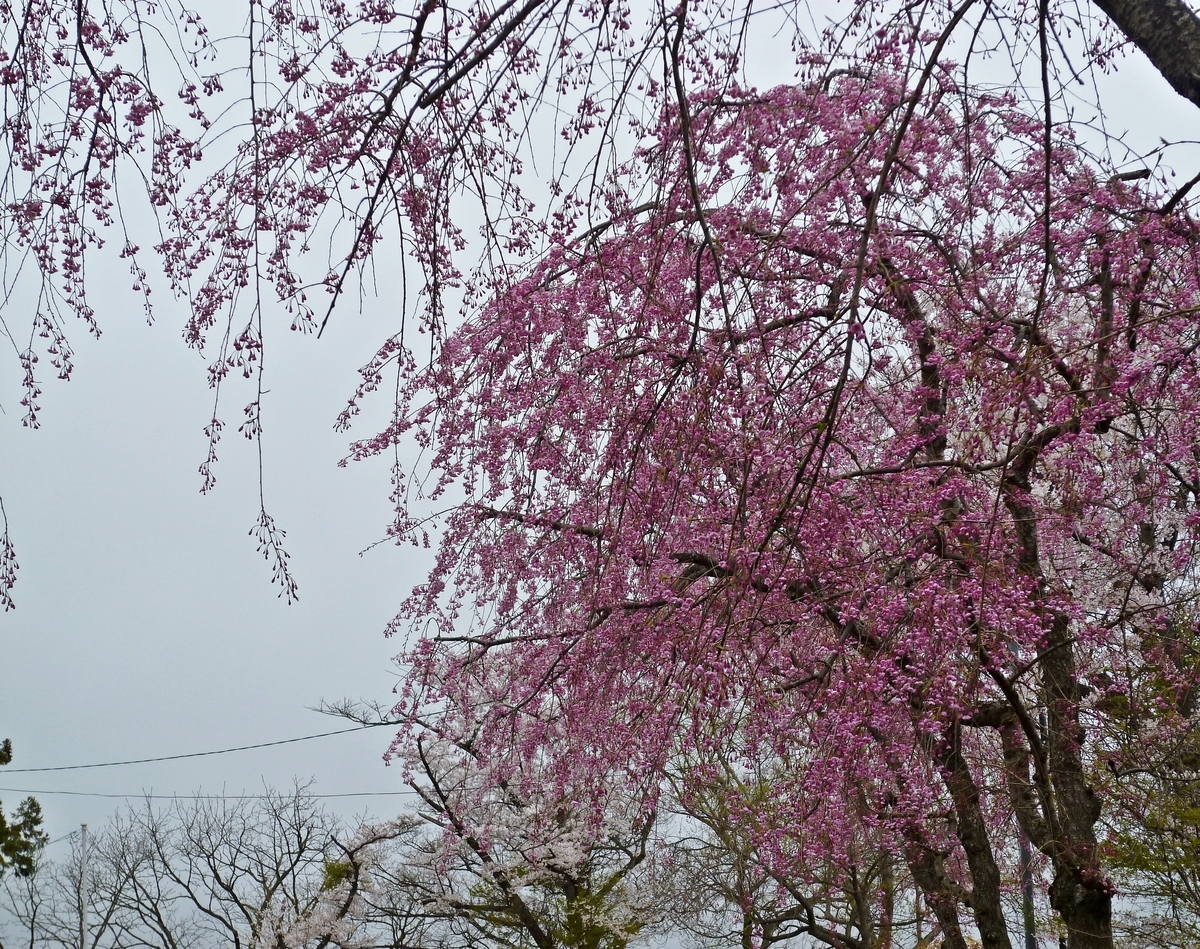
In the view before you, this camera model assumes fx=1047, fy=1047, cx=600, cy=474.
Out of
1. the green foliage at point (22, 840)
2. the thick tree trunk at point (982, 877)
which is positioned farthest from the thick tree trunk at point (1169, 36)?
the green foliage at point (22, 840)

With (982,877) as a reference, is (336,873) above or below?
above

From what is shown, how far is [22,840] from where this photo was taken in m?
21.2

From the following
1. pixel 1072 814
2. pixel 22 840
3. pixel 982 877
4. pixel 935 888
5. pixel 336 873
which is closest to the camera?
pixel 1072 814

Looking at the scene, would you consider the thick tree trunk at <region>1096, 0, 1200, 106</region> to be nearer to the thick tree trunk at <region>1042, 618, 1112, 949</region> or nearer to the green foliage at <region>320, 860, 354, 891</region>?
the thick tree trunk at <region>1042, 618, 1112, 949</region>

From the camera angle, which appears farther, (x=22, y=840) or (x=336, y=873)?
(x=22, y=840)

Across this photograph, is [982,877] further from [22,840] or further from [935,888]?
[22,840]

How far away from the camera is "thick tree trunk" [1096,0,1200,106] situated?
2.79m

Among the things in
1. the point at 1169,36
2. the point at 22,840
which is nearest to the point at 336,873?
the point at 22,840

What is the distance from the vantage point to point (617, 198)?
3.11 metres

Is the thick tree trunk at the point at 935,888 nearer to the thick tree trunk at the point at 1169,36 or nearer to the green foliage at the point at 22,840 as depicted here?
the thick tree trunk at the point at 1169,36

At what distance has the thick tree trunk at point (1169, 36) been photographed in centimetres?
279

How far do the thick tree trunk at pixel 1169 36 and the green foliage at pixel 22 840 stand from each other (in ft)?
73.5

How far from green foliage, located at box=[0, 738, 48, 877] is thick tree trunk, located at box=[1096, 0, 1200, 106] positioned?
22389mm

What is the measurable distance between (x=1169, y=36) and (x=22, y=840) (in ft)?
79.5
